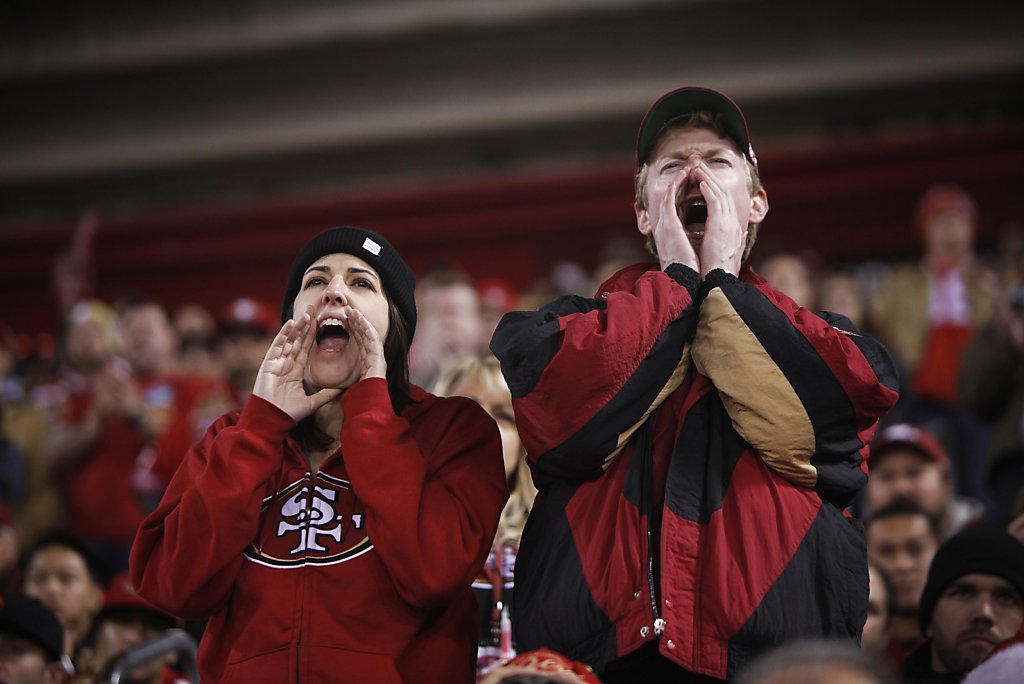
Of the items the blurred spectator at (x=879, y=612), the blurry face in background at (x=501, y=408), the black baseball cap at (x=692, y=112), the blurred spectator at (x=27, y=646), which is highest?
the black baseball cap at (x=692, y=112)

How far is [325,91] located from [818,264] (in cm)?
562

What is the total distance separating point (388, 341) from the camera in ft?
10.6

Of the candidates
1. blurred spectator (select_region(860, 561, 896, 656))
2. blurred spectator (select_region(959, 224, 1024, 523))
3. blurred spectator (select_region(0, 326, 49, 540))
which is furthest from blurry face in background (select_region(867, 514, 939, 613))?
blurred spectator (select_region(0, 326, 49, 540))

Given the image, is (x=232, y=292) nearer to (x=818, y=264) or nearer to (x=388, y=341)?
(x=818, y=264)

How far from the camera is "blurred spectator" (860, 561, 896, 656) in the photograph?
4.41 m

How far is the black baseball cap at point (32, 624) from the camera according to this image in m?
4.02

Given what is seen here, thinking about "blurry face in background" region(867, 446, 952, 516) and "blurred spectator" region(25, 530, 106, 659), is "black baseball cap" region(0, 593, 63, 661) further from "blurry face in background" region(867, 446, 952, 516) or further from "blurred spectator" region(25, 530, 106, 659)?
"blurry face in background" region(867, 446, 952, 516)

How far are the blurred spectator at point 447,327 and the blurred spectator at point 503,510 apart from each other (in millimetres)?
1903

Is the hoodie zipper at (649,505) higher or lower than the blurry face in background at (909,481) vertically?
higher

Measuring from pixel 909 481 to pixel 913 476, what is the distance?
29 millimetres

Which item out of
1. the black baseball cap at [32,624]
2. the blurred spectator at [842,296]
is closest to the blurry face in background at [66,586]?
the black baseball cap at [32,624]

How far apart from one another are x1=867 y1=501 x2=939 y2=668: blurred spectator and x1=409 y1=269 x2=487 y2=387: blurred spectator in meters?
2.06

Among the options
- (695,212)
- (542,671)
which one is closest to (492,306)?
(695,212)

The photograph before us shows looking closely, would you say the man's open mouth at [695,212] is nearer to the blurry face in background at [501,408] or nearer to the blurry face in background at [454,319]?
the blurry face in background at [501,408]
